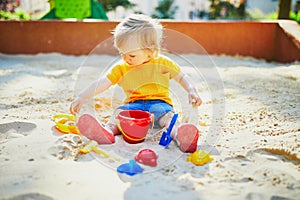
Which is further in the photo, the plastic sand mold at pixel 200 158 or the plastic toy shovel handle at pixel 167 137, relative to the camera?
the plastic toy shovel handle at pixel 167 137

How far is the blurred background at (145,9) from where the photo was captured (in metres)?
4.77

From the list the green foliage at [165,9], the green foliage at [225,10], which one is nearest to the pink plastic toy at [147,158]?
the green foliage at [165,9]

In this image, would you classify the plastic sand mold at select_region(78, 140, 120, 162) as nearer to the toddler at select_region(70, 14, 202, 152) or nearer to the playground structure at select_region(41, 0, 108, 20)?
the toddler at select_region(70, 14, 202, 152)

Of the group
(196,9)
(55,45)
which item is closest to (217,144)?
(55,45)

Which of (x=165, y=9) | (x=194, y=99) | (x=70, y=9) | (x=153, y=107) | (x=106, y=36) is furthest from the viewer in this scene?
(x=165, y=9)

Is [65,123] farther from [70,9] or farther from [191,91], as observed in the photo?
[70,9]

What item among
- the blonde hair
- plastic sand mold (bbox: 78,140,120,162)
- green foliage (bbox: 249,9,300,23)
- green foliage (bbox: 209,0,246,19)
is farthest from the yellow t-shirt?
green foliage (bbox: 209,0,246,19)

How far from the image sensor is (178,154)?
126 cm

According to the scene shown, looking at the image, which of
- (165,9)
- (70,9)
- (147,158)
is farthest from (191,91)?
(165,9)

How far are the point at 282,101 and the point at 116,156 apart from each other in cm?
116

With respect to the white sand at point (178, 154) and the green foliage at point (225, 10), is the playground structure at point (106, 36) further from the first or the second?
the green foliage at point (225, 10)

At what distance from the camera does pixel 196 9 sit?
1725 centimetres

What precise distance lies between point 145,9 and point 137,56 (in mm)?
12763

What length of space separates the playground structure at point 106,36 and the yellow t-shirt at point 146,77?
2.17m
